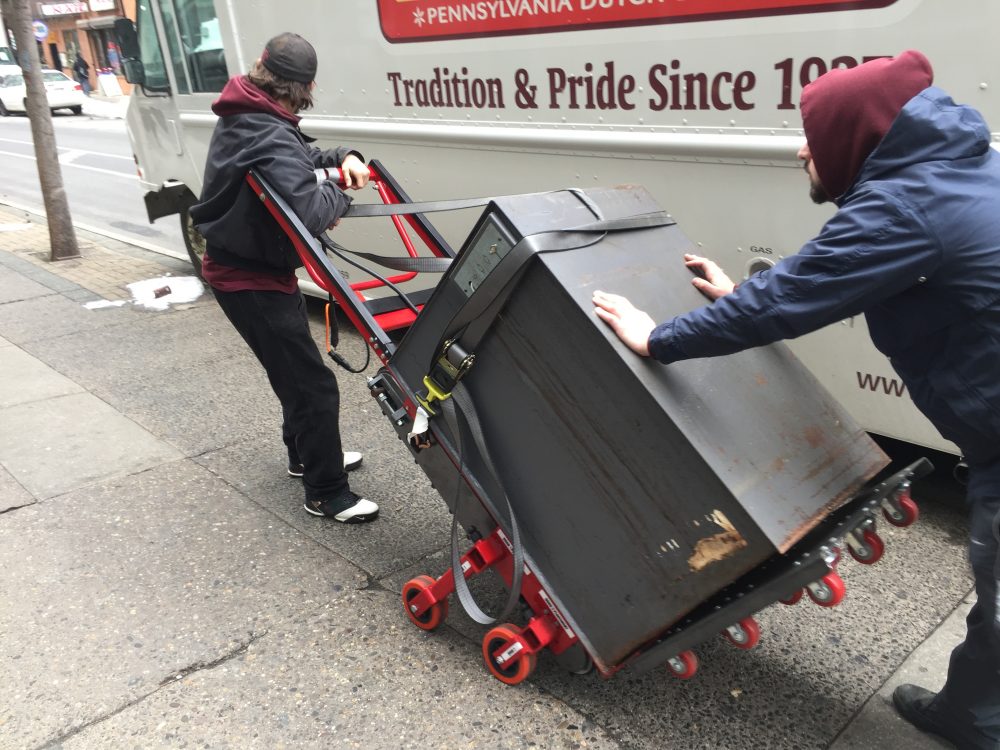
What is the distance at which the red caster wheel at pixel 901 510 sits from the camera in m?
2.10

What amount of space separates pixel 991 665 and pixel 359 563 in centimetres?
207

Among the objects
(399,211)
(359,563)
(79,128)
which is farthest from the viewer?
(79,128)

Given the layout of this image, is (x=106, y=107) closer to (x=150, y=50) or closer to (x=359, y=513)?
(x=150, y=50)

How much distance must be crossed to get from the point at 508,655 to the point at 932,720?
114cm

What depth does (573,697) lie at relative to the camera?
2.46 metres

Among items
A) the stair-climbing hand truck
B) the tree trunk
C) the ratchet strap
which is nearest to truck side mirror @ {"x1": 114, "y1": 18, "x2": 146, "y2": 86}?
the tree trunk

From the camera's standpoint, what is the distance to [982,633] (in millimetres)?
2027

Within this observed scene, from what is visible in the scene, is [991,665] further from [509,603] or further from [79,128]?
[79,128]

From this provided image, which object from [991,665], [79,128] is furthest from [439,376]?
[79,128]

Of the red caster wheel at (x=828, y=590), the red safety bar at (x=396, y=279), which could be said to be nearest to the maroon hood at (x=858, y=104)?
the red caster wheel at (x=828, y=590)

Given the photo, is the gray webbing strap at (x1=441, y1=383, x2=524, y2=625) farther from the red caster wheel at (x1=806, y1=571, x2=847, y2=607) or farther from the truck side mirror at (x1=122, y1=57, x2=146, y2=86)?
the truck side mirror at (x1=122, y1=57, x2=146, y2=86)

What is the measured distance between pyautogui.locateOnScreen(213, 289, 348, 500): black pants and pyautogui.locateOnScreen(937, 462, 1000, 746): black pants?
2.20 metres

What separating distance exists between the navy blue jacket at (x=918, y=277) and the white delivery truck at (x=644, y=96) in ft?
1.76

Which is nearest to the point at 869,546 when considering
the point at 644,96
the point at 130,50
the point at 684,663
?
the point at 684,663
